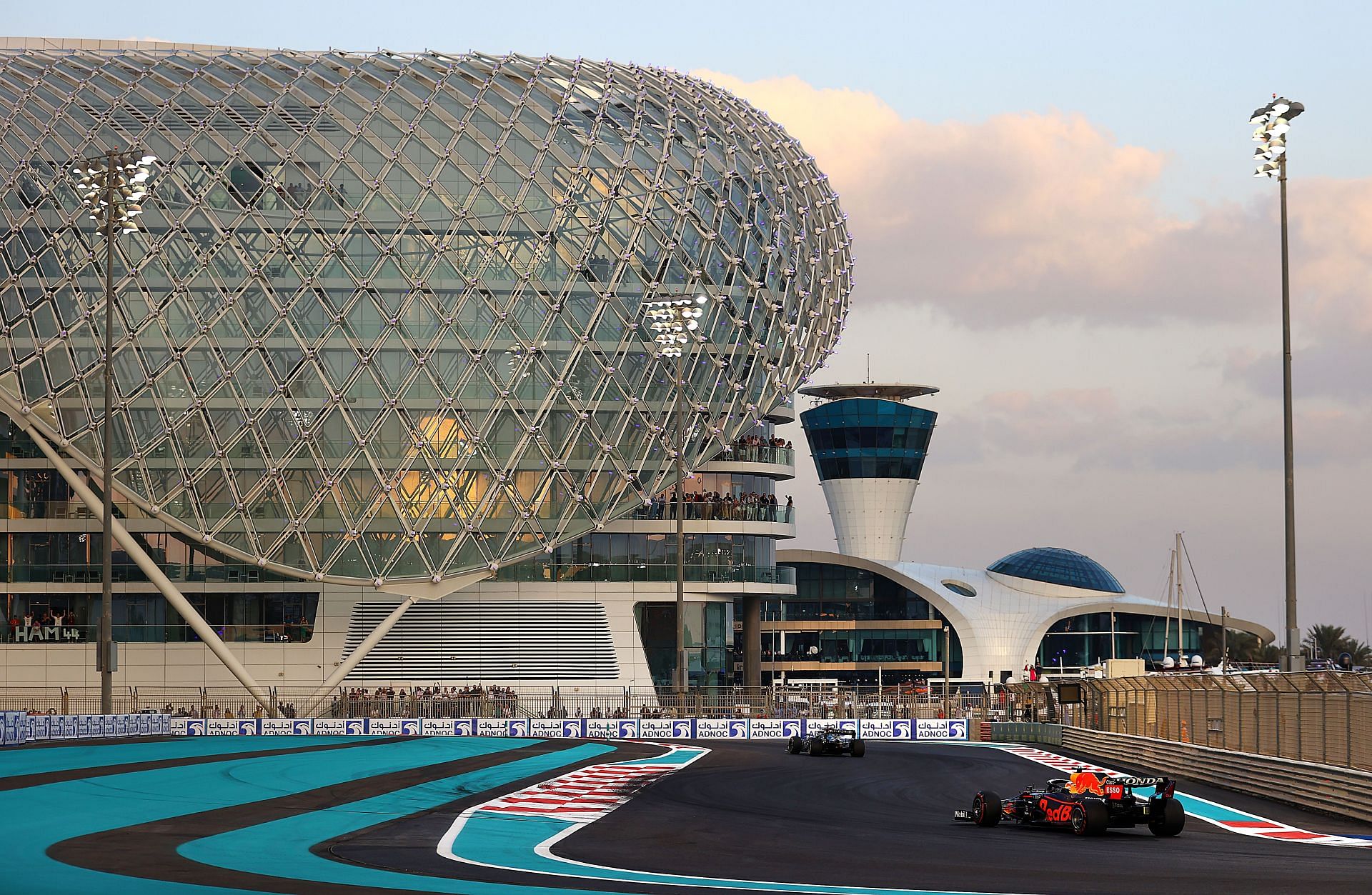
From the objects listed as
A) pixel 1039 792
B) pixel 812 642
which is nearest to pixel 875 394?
pixel 812 642

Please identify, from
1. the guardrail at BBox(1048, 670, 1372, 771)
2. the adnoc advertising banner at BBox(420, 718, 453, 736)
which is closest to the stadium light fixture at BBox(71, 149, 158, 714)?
the adnoc advertising banner at BBox(420, 718, 453, 736)

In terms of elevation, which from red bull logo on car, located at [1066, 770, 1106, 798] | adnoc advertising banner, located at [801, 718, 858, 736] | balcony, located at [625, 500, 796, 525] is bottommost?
adnoc advertising banner, located at [801, 718, 858, 736]

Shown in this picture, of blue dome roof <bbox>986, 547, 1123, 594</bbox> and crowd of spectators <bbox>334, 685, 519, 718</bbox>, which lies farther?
blue dome roof <bbox>986, 547, 1123, 594</bbox>

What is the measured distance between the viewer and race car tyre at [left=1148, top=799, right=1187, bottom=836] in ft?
74.0

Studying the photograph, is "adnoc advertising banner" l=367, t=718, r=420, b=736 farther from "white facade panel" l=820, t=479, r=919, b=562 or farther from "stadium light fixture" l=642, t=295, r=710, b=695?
"white facade panel" l=820, t=479, r=919, b=562

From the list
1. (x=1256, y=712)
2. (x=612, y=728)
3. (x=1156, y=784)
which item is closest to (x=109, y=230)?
(x=612, y=728)

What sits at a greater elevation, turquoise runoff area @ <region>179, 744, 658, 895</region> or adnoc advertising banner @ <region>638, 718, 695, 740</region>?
turquoise runoff area @ <region>179, 744, 658, 895</region>

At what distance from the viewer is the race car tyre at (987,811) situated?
77.8 feet

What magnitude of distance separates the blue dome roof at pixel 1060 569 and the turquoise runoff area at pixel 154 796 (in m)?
86.9

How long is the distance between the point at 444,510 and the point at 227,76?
22010mm

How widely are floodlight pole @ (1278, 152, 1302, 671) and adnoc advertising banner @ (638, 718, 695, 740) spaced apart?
93.1 feet

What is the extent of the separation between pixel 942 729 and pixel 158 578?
35932 mm

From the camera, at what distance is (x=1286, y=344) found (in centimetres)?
3478

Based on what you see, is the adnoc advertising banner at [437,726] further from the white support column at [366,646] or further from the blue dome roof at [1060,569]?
the blue dome roof at [1060,569]
